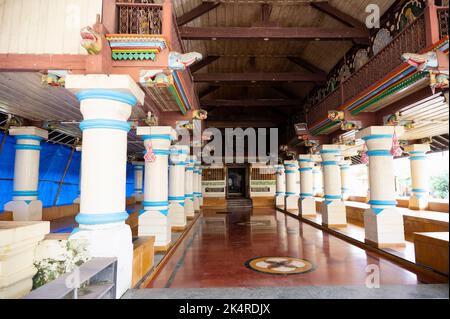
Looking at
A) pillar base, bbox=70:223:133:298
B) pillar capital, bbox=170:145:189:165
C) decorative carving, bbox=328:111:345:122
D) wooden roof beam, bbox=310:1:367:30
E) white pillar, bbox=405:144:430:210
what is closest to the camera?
pillar base, bbox=70:223:133:298

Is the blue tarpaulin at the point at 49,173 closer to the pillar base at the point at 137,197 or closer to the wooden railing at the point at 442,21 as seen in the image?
the pillar base at the point at 137,197

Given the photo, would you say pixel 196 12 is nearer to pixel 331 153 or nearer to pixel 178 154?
pixel 178 154

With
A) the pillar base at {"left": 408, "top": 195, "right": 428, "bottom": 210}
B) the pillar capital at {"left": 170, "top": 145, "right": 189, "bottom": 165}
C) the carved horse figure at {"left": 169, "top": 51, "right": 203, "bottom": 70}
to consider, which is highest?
the carved horse figure at {"left": 169, "top": 51, "right": 203, "bottom": 70}

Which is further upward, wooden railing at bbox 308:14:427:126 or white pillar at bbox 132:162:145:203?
wooden railing at bbox 308:14:427:126

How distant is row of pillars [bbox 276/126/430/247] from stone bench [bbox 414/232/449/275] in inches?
55.0

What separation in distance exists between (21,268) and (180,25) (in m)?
6.88

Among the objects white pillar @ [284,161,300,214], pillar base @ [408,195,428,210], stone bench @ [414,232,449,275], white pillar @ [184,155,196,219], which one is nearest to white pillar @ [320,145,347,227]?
pillar base @ [408,195,428,210]

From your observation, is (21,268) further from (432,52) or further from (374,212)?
(374,212)

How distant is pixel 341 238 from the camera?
802 centimetres

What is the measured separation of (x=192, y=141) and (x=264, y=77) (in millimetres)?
3414

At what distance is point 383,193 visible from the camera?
654cm

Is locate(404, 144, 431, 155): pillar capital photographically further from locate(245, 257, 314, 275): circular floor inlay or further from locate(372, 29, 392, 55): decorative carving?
locate(245, 257, 314, 275): circular floor inlay

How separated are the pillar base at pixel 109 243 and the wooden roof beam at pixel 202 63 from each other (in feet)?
26.1

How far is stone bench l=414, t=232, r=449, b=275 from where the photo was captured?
4.39 meters
